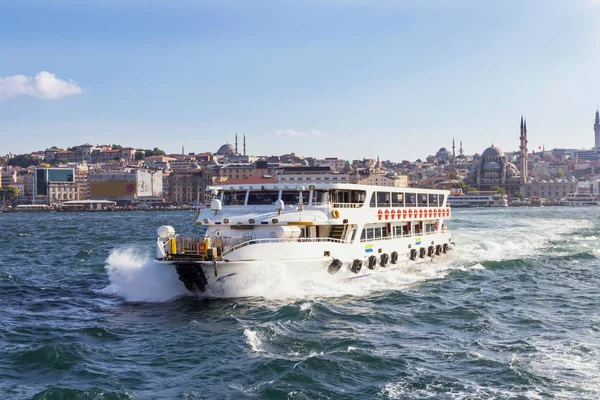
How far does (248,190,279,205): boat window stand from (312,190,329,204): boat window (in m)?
1.54

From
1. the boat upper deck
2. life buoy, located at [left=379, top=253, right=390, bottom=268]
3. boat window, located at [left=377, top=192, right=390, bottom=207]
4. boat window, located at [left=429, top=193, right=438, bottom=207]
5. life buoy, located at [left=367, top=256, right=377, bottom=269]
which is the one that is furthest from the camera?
boat window, located at [left=429, top=193, right=438, bottom=207]

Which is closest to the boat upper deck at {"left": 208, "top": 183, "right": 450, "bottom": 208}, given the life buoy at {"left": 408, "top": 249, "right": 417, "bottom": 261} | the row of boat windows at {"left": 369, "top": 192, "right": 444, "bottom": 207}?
the row of boat windows at {"left": 369, "top": 192, "right": 444, "bottom": 207}

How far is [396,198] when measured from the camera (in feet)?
110

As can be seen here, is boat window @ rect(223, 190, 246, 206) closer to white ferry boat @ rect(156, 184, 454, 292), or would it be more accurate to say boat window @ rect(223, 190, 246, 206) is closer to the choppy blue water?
white ferry boat @ rect(156, 184, 454, 292)

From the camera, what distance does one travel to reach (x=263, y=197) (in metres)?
28.1

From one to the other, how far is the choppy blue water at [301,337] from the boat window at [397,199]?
3.59 m

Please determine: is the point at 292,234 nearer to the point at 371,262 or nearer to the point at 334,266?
the point at 334,266

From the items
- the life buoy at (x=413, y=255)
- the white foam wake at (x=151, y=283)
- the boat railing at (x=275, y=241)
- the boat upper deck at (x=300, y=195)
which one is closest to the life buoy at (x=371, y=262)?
the boat railing at (x=275, y=241)

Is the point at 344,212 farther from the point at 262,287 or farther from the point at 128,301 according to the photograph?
the point at 128,301

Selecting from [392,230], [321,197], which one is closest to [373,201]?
[392,230]

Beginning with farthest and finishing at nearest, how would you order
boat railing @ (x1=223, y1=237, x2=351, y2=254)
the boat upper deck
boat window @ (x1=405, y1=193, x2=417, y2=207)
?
1. boat window @ (x1=405, y1=193, x2=417, y2=207)
2. the boat upper deck
3. boat railing @ (x1=223, y1=237, x2=351, y2=254)

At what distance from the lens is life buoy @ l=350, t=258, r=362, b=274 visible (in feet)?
91.9

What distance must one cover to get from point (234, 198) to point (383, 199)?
746 cm

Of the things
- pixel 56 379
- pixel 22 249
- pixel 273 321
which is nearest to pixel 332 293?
pixel 273 321
